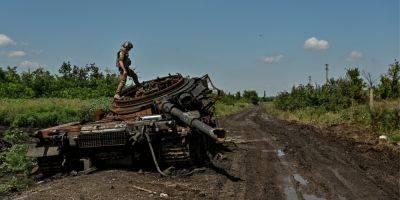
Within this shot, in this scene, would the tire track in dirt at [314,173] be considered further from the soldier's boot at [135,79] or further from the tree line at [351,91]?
the tree line at [351,91]

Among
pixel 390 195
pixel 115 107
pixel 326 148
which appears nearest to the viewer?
pixel 390 195

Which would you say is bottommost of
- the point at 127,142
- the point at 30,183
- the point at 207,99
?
the point at 30,183

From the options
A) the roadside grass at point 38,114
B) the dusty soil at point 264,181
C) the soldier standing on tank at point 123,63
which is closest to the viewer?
the dusty soil at point 264,181

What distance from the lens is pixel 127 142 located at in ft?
33.9

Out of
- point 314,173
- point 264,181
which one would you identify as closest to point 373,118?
point 314,173

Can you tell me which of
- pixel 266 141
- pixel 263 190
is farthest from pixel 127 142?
pixel 266 141

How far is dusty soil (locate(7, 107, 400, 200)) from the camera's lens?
8.30 m

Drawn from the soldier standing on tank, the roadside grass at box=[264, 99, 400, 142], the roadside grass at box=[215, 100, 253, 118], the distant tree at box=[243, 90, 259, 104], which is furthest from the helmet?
the distant tree at box=[243, 90, 259, 104]

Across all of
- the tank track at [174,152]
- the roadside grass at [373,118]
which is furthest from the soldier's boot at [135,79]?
the roadside grass at [373,118]

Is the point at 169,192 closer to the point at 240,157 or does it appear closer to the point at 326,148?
the point at 240,157

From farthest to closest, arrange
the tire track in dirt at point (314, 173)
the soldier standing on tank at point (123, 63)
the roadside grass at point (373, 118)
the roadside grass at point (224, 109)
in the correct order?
the roadside grass at point (224, 109), the roadside grass at point (373, 118), the soldier standing on tank at point (123, 63), the tire track in dirt at point (314, 173)

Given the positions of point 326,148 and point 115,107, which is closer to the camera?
point 115,107

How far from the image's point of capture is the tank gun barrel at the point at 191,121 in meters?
8.73

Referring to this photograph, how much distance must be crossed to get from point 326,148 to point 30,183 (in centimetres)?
818
